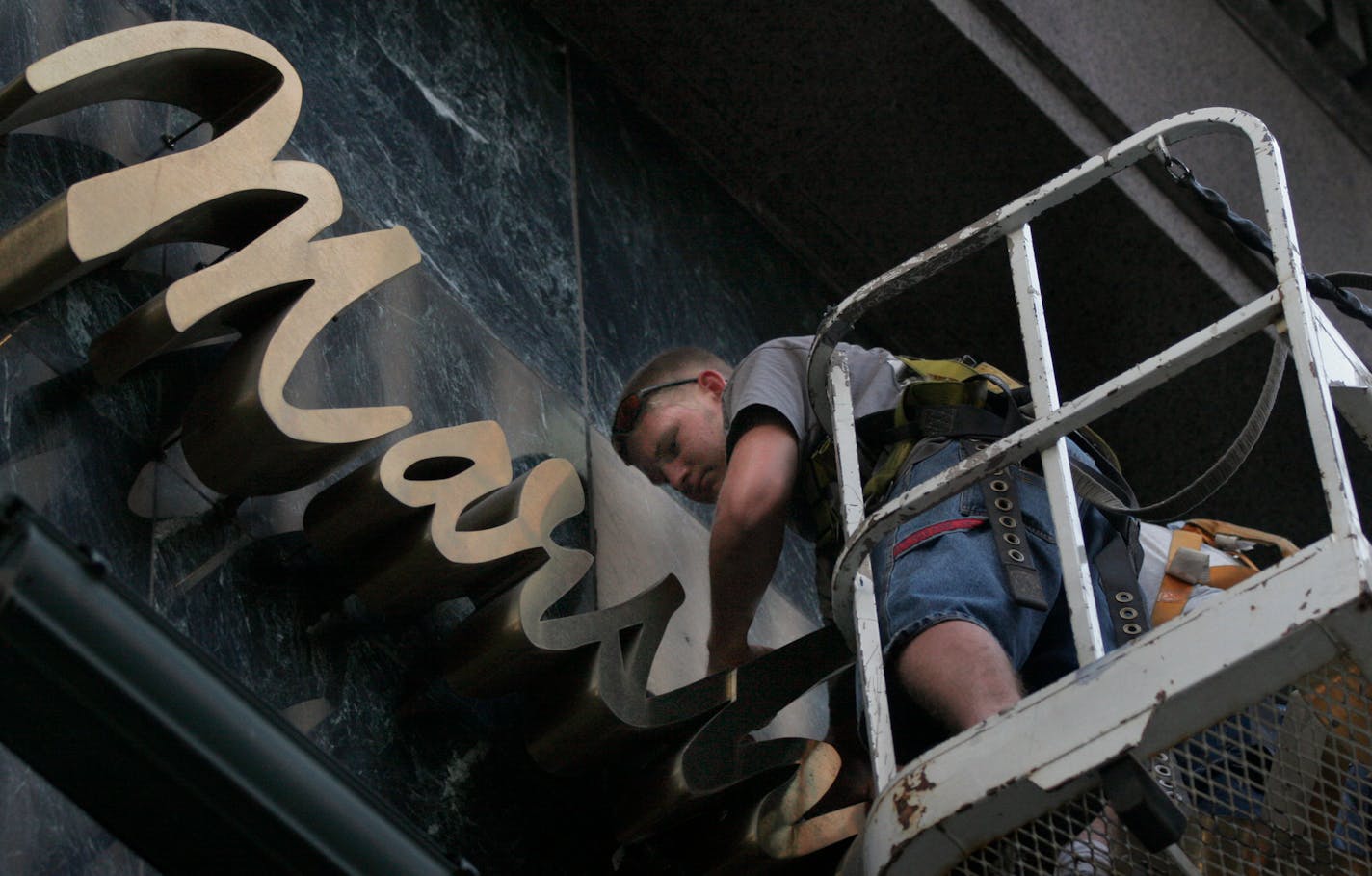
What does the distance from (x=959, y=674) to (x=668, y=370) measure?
2093 mm

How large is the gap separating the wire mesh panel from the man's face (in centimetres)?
210

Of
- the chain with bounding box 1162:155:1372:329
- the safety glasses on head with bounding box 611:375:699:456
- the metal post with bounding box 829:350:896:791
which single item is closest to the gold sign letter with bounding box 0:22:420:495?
the metal post with bounding box 829:350:896:791

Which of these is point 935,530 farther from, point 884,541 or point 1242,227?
point 1242,227

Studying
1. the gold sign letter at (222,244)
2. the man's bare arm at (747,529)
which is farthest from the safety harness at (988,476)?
the gold sign letter at (222,244)

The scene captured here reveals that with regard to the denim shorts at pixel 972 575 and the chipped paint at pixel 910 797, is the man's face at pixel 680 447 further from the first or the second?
the chipped paint at pixel 910 797

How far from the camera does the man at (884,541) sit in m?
4.41

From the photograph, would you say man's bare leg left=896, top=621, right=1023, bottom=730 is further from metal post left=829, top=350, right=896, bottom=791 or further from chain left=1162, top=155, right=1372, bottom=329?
chain left=1162, top=155, right=1372, bottom=329

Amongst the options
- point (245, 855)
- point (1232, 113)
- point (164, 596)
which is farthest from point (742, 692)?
point (245, 855)

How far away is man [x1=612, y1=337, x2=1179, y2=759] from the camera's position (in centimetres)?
441

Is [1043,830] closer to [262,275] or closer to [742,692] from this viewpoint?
[742,692]

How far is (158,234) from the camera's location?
14.5ft

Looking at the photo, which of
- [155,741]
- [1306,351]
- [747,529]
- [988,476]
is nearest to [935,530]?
[988,476]

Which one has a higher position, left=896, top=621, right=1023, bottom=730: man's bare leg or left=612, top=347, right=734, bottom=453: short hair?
left=612, top=347, right=734, bottom=453: short hair

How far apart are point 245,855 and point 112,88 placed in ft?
7.00
